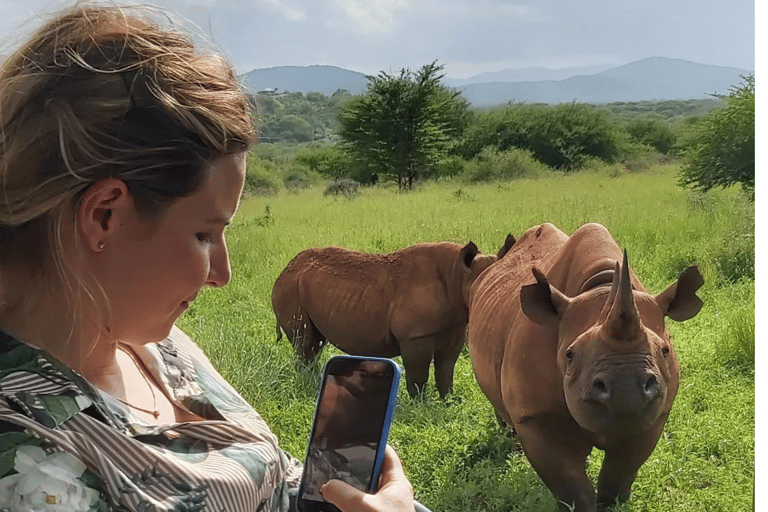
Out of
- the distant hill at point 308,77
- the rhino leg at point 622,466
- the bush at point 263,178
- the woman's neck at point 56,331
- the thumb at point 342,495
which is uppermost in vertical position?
the distant hill at point 308,77

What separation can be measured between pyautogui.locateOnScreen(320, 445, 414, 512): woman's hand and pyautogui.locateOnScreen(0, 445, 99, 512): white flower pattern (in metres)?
0.22

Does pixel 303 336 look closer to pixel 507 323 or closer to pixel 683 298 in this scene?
pixel 507 323

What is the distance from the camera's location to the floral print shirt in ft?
1.53

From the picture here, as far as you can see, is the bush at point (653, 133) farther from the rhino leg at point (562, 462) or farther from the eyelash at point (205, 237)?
the eyelash at point (205, 237)

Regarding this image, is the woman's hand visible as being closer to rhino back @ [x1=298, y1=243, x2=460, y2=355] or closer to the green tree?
rhino back @ [x1=298, y1=243, x2=460, y2=355]

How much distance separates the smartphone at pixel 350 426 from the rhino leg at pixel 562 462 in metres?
0.92

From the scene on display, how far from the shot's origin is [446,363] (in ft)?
8.34

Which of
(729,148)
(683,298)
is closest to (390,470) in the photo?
(683,298)

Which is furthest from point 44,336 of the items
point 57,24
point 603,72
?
point 603,72

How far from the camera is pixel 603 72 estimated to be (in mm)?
2762

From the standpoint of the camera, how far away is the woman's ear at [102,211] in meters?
0.55

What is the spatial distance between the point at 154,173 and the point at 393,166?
2716mm

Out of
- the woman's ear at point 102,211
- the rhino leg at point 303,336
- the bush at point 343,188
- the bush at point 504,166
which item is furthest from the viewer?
the bush at point 343,188

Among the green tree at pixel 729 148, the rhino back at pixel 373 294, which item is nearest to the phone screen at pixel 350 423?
the rhino back at pixel 373 294
